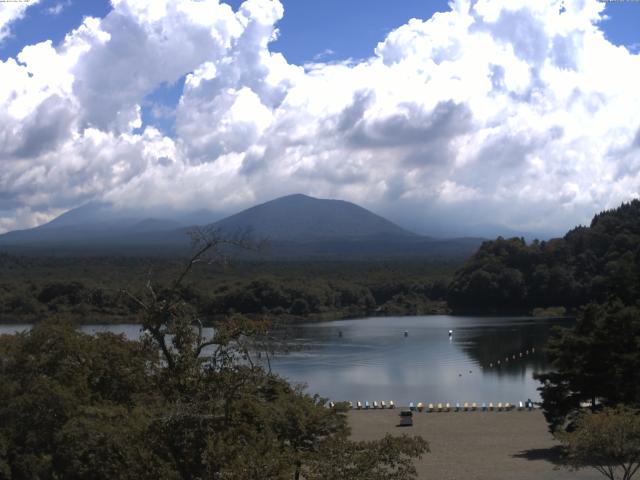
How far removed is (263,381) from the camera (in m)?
7.77

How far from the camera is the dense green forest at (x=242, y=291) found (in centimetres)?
5928

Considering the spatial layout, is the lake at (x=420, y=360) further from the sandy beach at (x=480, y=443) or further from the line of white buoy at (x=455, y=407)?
the sandy beach at (x=480, y=443)

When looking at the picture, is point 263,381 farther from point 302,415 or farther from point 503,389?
point 503,389

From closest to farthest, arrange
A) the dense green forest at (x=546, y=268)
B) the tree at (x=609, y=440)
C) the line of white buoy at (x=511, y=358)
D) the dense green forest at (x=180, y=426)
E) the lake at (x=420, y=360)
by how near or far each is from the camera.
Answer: the dense green forest at (x=180, y=426) → the tree at (x=609, y=440) → the lake at (x=420, y=360) → the line of white buoy at (x=511, y=358) → the dense green forest at (x=546, y=268)

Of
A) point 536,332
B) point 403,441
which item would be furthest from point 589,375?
point 536,332

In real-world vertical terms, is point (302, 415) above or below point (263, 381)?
below

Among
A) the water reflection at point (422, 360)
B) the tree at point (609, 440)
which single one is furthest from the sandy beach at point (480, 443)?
the water reflection at point (422, 360)

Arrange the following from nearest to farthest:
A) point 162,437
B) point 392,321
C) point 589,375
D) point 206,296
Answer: point 162,437 < point 589,375 < point 206,296 < point 392,321

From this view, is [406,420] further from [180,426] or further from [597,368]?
[180,426]

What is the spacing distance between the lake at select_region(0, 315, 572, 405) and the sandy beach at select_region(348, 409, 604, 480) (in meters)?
4.47

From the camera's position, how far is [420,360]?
134ft

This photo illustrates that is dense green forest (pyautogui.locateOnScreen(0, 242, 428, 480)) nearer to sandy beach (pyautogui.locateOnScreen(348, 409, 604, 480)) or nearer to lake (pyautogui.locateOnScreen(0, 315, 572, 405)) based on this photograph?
sandy beach (pyautogui.locateOnScreen(348, 409, 604, 480))

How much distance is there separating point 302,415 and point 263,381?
4.38 metres

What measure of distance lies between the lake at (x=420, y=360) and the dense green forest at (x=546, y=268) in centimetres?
829
